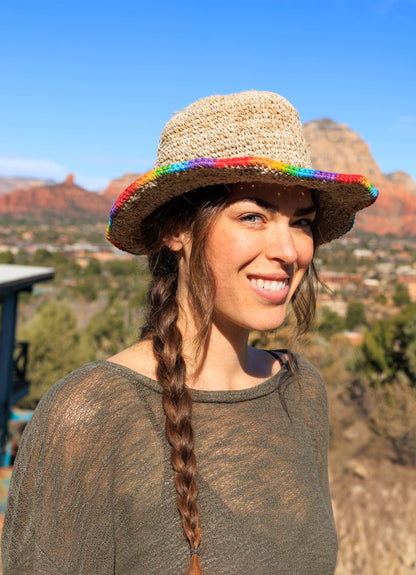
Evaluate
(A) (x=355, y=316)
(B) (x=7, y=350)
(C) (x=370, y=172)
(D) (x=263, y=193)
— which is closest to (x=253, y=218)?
(D) (x=263, y=193)

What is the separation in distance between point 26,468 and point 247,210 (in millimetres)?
732

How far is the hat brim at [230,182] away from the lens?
115 cm

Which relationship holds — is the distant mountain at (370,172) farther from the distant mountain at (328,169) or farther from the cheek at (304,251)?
the cheek at (304,251)

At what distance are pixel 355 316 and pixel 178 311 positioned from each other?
3669 cm

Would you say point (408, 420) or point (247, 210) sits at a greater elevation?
point (247, 210)

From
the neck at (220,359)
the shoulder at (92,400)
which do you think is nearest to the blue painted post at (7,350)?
the neck at (220,359)

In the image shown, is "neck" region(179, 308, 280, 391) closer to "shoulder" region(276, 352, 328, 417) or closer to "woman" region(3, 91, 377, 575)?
"woman" region(3, 91, 377, 575)

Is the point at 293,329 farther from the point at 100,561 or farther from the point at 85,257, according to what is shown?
the point at 85,257

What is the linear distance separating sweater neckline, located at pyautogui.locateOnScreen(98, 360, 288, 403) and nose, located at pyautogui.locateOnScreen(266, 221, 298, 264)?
0.37 meters

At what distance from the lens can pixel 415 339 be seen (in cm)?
1631

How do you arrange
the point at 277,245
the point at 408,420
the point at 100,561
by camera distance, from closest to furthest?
the point at 100,561, the point at 277,245, the point at 408,420

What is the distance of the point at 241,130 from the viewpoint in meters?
1.20

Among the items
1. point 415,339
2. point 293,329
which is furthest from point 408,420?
point 293,329

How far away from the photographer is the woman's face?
1235 millimetres
